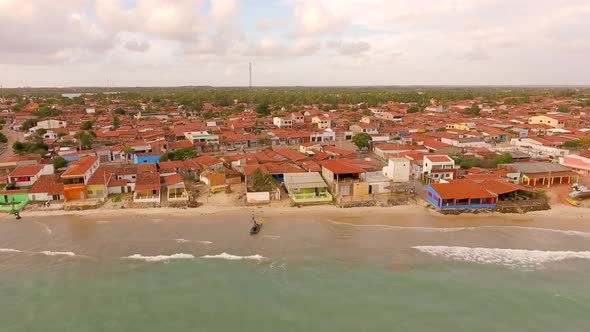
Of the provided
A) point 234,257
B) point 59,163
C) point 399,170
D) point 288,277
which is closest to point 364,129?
point 399,170

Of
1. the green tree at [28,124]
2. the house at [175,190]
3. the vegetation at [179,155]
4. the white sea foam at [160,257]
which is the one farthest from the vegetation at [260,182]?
the green tree at [28,124]

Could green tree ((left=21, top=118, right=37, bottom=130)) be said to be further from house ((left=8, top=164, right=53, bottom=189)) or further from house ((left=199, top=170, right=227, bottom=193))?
house ((left=199, top=170, right=227, bottom=193))

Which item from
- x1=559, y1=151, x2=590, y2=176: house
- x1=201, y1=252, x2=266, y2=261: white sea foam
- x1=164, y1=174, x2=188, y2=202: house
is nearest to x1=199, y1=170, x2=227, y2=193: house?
x1=164, y1=174, x2=188, y2=202: house

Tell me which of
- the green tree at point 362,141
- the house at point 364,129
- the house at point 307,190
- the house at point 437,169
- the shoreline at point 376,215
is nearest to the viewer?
the shoreline at point 376,215

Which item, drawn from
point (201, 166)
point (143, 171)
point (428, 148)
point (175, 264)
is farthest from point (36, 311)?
point (428, 148)

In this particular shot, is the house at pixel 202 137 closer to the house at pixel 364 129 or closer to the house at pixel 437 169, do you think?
the house at pixel 364 129

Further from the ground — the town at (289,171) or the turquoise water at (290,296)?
the town at (289,171)

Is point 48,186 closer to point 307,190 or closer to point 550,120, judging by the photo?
point 307,190
